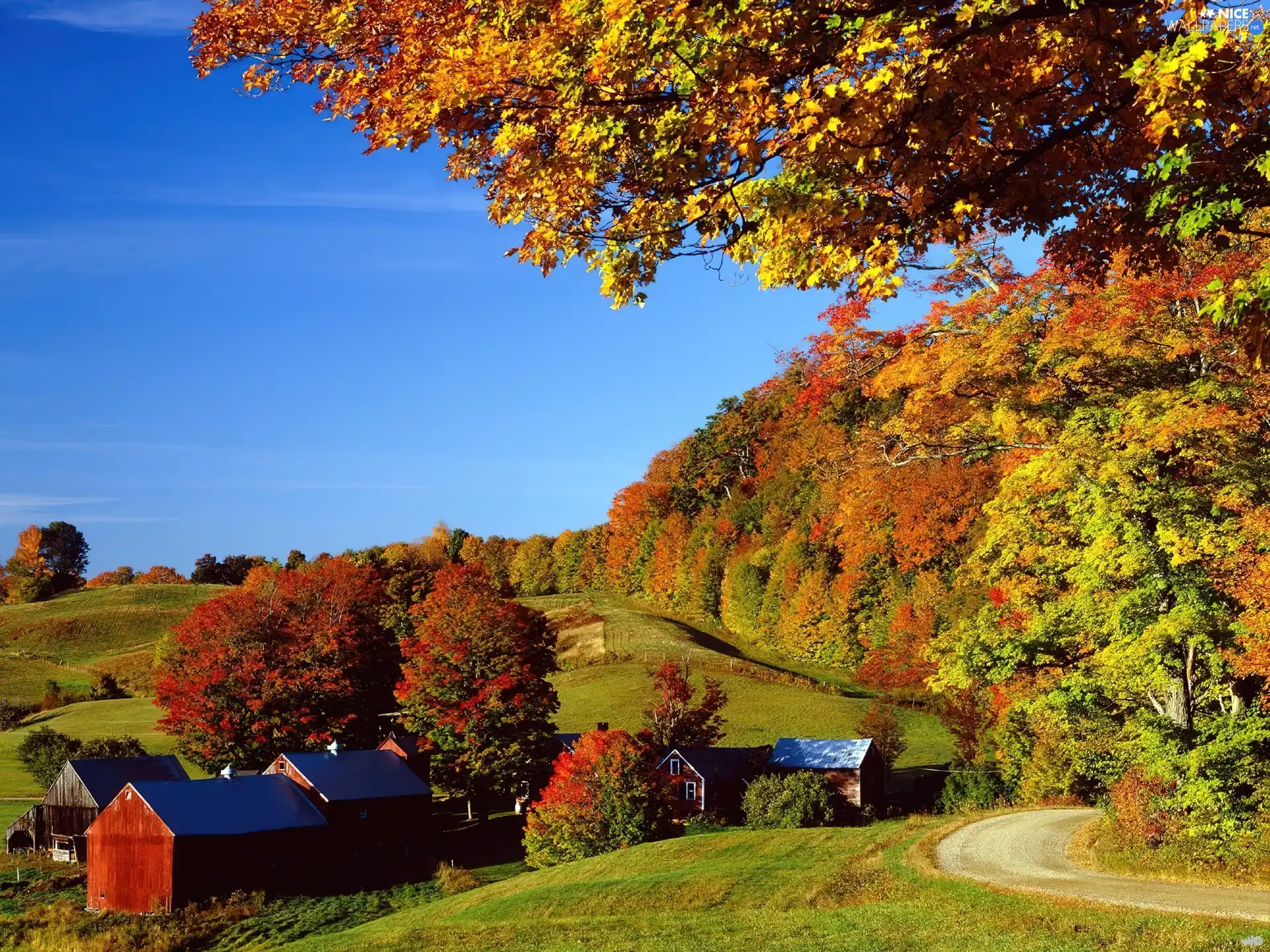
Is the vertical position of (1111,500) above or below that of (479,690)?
above

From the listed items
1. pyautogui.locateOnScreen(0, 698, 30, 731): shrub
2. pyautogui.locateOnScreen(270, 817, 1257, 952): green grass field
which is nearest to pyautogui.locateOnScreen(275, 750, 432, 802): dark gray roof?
pyautogui.locateOnScreen(270, 817, 1257, 952): green grass field

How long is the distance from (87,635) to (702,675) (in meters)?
71.8

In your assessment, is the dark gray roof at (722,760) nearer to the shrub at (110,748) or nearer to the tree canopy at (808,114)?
the shrub at (110,748)

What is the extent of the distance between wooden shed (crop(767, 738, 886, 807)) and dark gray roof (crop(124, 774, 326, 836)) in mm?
20927

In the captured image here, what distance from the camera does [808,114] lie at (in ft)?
25.5

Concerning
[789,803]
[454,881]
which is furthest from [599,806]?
[789,803]

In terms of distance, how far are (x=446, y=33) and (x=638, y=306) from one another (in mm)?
2822


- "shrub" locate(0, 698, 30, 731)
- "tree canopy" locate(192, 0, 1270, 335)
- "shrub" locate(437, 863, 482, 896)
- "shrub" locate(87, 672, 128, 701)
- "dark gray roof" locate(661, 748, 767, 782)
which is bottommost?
"shrub" locate(437, 863, 482, 896)

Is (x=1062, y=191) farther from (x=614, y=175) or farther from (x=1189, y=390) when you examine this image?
(x=1189, y=390)

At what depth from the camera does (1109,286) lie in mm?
24656

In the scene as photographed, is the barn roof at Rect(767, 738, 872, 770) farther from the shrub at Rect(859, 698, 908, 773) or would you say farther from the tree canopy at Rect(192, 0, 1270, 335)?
Result: the tree canopy at Rect(192, 0, 1270, 335)

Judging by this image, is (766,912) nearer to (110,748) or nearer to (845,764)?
(845,764)

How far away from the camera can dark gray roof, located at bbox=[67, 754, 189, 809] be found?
42.8m

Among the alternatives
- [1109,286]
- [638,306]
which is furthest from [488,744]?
[638,306]
